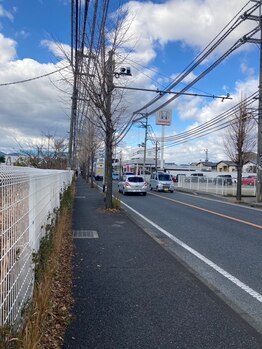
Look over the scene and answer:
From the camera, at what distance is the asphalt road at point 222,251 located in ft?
17.8

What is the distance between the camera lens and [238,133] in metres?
27.3

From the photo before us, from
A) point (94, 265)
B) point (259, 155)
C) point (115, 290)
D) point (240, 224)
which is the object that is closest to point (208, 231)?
point (240, 224)

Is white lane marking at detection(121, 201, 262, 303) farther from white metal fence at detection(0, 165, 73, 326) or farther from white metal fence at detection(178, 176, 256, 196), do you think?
white metal fence at detection(178, 176, 256, 196)

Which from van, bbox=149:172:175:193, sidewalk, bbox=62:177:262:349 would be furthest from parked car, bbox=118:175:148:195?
sidewalk, bbox=62:177:262:349

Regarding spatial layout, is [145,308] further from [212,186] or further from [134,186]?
[212,186]

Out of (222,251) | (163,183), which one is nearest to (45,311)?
(222,251)

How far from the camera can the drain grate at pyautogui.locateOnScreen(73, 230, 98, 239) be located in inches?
385

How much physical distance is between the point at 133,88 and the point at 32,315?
15625mm

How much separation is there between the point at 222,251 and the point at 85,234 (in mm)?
3715

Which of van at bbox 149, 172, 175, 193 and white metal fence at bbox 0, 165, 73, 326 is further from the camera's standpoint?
van at bbox 149, 172, 175, 193

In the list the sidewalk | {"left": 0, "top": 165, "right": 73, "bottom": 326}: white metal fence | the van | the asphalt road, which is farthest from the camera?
the van

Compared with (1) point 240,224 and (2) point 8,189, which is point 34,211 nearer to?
(2) point 8,189

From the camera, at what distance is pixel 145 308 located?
15.6 ft

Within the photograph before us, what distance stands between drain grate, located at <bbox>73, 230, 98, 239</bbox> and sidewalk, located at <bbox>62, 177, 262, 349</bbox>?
1.74m
